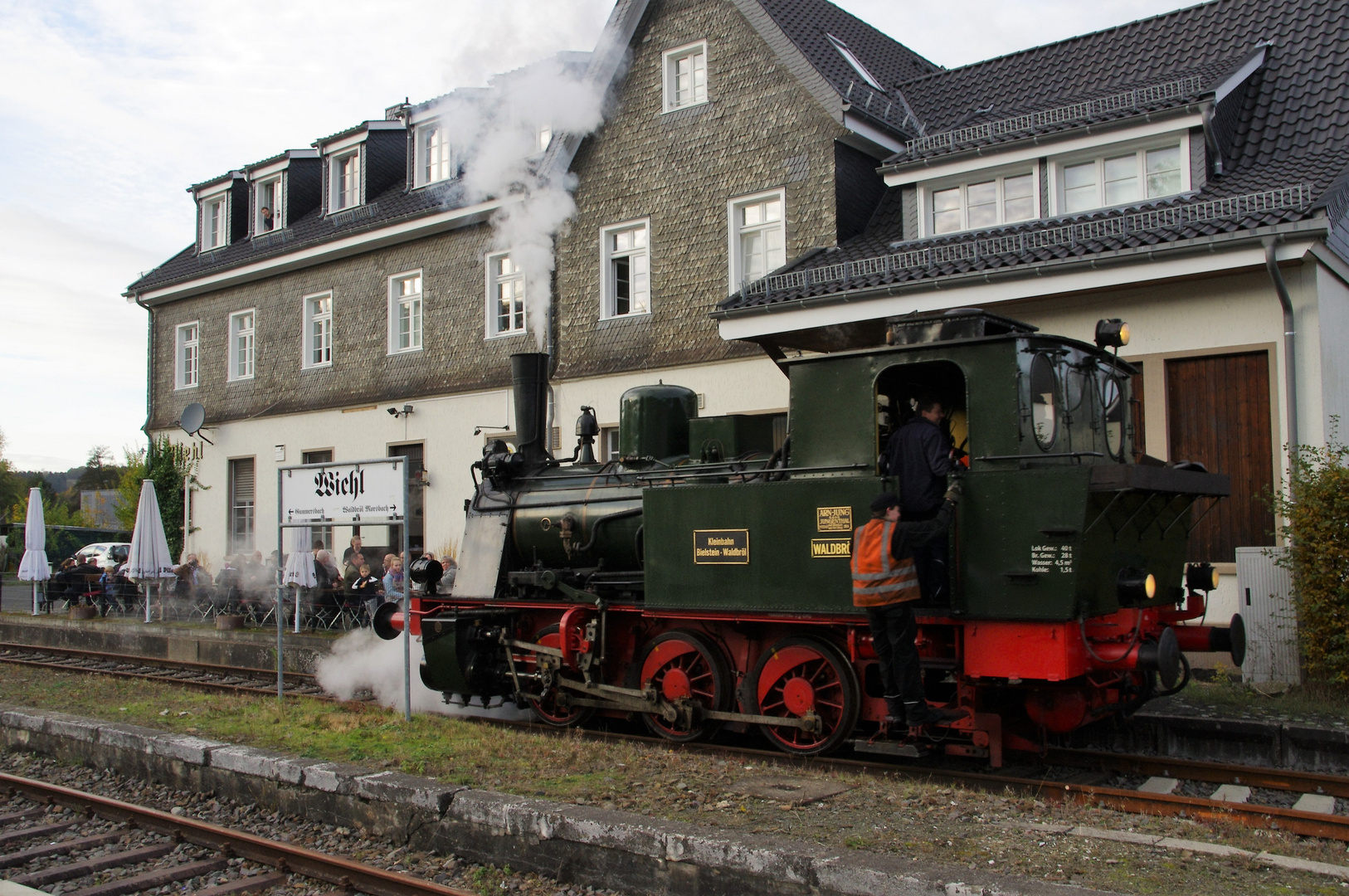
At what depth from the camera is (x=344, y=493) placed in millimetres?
9016

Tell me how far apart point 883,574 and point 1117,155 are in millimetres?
8326

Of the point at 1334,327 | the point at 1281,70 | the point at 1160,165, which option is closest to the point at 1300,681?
the point at 1334,327

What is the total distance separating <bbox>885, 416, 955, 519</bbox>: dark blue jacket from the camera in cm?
612

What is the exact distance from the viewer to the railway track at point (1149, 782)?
5.49 meters

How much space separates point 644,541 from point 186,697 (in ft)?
16.7

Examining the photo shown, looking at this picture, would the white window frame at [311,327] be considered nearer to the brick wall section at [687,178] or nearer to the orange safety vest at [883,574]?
the brick wall section at [687,178]

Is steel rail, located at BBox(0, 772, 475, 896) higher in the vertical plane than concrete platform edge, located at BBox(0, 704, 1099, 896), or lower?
lower

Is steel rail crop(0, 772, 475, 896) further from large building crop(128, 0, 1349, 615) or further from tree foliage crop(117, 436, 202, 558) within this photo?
tree foliage crop(117, 436, 202, 558)

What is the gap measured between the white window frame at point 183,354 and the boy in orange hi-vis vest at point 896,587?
21.8m

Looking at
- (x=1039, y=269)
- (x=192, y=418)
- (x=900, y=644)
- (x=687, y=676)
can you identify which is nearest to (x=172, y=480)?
(x=192, y=418)

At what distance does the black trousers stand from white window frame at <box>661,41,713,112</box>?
1122cm

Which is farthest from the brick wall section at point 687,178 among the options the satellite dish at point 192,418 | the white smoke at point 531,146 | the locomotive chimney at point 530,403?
the satellite dish at point 192,418

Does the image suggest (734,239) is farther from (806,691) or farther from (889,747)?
(889,747)

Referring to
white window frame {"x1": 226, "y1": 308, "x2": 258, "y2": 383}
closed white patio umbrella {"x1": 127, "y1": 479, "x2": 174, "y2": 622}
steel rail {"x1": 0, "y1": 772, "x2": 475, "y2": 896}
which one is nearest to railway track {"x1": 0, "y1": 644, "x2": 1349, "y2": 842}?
steel rail {"x1": 0, "y1": 772, "x2": 475, "y2": 896}
